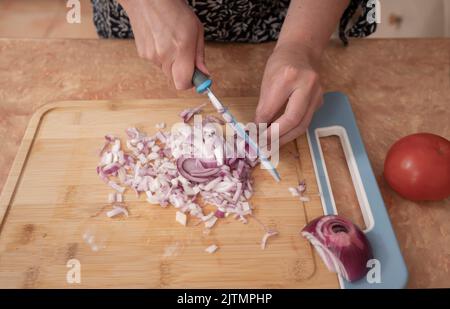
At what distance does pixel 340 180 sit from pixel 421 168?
20 cm

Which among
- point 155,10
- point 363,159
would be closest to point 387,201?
point 363,159

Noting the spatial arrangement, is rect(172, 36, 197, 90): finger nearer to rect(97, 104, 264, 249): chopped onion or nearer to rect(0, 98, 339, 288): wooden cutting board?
rect(97, 104, 264, 249): chopped onion

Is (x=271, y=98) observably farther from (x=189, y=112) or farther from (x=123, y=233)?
(x=123, y=233)

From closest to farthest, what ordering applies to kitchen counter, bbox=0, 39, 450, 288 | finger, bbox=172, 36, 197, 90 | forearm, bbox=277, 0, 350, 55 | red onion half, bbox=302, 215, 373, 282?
red onion half, bbox=302, 215, 373, 282
finger, bbox=172, 36, 197, 90
forearm, bbox=277, 0, 350, 55
kitchen counter, bbox=0, 39, 450, 288

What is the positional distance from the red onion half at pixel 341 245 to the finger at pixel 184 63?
0.46 meters

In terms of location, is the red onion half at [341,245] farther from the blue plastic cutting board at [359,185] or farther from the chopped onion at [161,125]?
the chopped onion at [161,125]

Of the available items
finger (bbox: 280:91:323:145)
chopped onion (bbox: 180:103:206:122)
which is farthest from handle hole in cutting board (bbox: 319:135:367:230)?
chopped onion (bbox: 180:103:206:122)

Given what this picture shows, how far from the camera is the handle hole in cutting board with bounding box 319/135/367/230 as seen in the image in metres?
1.09

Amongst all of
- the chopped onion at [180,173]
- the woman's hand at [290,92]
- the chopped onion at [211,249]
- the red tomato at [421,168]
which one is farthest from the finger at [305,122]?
the chopped onion at [211,249]

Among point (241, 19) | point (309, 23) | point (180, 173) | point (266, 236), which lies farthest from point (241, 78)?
point (266, 236)

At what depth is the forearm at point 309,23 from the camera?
118cm

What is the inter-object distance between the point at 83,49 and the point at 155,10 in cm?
48

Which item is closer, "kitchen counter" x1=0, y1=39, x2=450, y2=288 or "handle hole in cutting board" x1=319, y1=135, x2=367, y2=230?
"handle hole in cutting board" x1=319, y1=135, x2=367, y2=230
